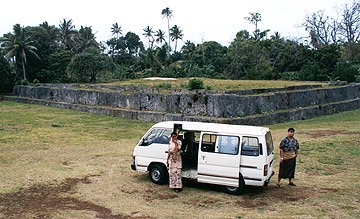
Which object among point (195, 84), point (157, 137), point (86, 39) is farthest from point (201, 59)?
point (157, 137)

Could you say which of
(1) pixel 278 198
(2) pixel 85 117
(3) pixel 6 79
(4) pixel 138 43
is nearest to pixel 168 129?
(1) pixel 278 198

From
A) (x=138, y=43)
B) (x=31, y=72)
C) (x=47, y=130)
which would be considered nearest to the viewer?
(x=47, y=130)

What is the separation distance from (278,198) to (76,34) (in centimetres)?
5081

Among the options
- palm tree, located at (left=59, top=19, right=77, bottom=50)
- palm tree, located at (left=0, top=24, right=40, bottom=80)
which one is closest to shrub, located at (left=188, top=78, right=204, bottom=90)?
palm tree, located at (left=0, top=24, right=40, bottom=80)

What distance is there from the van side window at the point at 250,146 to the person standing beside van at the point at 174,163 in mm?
1355

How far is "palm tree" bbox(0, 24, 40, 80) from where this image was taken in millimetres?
37094

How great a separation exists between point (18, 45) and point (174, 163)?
33.2m

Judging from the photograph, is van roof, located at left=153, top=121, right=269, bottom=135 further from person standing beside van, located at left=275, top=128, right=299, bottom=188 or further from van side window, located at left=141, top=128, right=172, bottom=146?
person standing beside van, located at left=275, top=128, right=299, bottom=188

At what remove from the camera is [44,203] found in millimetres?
7582

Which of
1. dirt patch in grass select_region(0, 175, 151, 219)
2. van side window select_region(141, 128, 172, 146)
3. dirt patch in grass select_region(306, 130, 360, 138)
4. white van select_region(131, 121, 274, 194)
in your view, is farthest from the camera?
dirt patch in grass select_region(306, 130, 360, 138)

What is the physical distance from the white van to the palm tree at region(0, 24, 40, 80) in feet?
106

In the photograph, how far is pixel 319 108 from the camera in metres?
21.8

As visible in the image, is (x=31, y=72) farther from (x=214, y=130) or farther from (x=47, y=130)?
(x=214, y=130)

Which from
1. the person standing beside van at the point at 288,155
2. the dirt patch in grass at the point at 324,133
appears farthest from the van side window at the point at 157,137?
the dirt patch in grass at the point at 324,133
